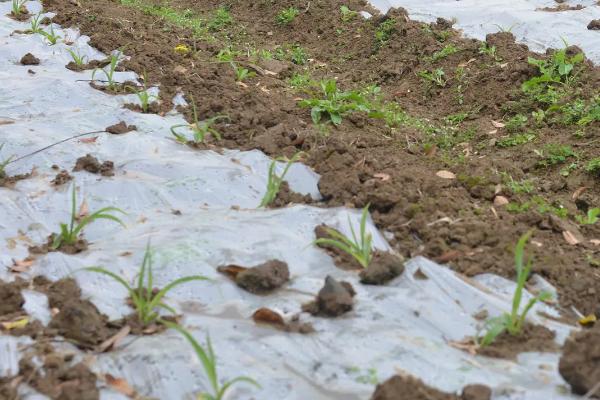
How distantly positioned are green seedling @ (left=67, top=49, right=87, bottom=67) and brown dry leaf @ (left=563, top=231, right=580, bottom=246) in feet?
12.6

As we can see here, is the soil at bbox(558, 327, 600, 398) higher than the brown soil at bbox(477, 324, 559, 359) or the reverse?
higher

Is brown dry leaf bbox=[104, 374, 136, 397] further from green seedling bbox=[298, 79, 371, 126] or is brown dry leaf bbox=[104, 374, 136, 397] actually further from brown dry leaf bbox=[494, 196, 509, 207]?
green seedling bbox=[298, 79, 371, 126]

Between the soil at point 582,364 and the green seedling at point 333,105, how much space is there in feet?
8.28

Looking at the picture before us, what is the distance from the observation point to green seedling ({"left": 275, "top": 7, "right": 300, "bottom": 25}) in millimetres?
7555

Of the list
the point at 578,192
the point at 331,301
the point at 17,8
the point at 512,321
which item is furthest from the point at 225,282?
the point at 17,8

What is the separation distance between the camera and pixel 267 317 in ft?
7.84

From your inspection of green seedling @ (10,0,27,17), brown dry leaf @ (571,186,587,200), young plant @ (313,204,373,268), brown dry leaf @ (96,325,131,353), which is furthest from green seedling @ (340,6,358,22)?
brown dry leaf @ (96,325,131,353)

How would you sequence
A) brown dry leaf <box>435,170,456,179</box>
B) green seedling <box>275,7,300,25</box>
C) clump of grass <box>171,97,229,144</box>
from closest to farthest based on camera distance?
brown dry leaf <box>435,170,456,179</box>, clump of grass <box>171,97,229,144</box>, green seedling <box>275,7,300,25</box>

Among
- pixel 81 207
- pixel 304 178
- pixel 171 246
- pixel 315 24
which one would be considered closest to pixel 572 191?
pixel 304 178

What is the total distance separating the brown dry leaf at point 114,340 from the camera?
226 centimetres

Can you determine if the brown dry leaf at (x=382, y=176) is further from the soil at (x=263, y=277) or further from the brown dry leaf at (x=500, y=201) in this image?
the soil at (x=263, y=277)

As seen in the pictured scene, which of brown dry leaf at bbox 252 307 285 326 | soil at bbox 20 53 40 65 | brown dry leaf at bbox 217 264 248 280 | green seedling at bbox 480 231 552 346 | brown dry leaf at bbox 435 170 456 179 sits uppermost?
green seedling at bbox 480 231 552 346

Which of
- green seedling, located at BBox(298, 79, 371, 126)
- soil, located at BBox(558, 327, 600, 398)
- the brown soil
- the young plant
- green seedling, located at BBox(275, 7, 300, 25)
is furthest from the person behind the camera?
green seedling, located at BBox(275, 7, 300, 25)

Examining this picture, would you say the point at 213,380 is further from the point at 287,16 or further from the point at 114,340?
the point at 287,16
